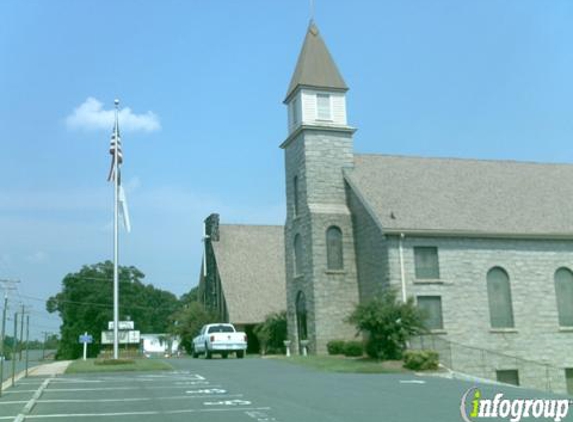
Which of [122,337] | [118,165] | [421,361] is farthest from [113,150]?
[122,337]

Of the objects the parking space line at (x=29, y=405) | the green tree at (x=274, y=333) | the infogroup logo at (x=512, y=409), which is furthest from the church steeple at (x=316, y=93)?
the infogroup logo at (x=512, y=409)

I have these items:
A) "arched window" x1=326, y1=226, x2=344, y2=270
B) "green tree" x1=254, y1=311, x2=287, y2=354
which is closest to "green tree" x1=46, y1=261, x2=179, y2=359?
"green tree" x1=254, y1=311, x2=287, y2=354

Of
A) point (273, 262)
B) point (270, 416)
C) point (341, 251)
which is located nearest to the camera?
point (270, 416)

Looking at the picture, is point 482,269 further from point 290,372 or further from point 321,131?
point 290,372

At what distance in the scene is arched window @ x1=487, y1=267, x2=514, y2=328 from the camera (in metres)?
35.3

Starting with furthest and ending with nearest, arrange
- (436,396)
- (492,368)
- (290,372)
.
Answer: (492,368) < (290,372) < (436,396)

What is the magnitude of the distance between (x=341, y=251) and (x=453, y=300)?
6.57 metres

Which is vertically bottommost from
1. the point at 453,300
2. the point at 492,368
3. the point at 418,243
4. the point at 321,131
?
the point at 492,368

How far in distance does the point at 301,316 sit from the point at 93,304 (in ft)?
165

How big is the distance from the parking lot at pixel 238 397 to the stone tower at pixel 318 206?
1189 centimetres

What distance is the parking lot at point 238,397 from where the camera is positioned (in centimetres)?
1380

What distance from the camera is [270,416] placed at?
13531 millimetres

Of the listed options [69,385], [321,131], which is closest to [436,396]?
[69,385]

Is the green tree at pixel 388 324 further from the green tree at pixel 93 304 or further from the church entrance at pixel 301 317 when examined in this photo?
the green tree at pixel 93 304
